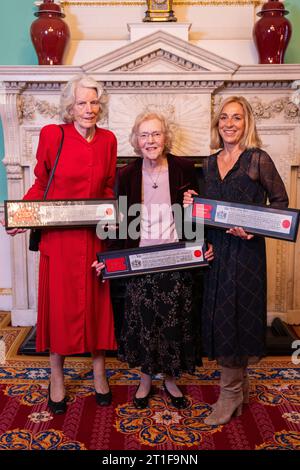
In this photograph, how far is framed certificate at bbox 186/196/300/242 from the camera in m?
2.12

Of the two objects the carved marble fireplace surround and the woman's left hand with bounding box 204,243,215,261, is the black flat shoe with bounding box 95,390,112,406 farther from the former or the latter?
the carved marble fireplace surround

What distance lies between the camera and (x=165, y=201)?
238 cm

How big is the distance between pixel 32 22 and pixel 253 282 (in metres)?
2.57

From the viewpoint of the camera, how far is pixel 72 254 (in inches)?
94.3

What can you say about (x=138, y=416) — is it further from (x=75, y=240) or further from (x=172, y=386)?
(x=75, y=240)

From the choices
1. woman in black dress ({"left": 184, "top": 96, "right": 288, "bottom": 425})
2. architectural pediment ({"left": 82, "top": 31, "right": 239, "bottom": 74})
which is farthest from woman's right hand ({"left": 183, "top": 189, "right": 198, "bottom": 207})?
architectural pediment ({"left": 82, "top": 31, "right": 239, "bottom": 74})

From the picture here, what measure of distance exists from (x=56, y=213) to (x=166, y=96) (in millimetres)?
1615

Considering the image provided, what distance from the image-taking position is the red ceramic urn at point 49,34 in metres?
3.44

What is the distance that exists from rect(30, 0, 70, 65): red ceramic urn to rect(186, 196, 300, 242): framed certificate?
188cm

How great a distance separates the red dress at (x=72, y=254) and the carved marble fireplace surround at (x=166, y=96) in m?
1.21

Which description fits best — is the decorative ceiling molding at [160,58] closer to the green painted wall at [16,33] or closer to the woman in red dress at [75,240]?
the green painted wall at [16,33]

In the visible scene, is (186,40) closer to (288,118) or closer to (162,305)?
(288,118)

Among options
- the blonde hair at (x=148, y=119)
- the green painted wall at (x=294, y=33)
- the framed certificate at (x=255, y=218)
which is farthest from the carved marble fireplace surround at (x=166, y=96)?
the framed certificate at (x=255, y=218)
